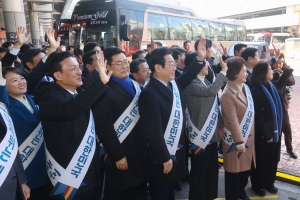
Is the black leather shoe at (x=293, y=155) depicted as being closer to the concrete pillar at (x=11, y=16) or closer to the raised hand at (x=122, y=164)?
the raised hand at (x=122, y=164)

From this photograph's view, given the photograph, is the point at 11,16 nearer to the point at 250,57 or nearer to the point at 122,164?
the point at 250,57

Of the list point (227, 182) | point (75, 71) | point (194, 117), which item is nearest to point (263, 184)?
point (227, 182)

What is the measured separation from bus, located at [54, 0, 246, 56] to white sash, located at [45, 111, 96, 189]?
6351 millimetres

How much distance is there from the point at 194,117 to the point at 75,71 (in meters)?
1.35

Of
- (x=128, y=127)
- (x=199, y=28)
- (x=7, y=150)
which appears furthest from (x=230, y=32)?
(x=7, y=150)

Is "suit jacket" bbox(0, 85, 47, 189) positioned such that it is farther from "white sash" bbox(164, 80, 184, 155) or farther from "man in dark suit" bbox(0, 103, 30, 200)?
"white sash" bbox(164, 80, 184, 155)

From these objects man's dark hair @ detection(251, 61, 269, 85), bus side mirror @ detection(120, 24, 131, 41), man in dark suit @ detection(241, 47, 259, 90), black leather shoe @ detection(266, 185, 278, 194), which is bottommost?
black leather shoe @ detection(266, 185, 278, 194)

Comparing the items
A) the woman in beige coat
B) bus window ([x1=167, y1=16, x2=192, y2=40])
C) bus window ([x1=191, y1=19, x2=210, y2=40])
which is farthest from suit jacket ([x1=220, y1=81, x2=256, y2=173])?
bus window ([x1=191, y1=19, x2=210, y2=40])

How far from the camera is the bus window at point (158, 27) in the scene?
973cm

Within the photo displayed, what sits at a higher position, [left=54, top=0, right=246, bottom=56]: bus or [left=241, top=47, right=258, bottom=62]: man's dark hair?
[left=54, top=0, right=246, bottom=56]: bus

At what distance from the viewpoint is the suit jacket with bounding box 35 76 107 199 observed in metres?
1.73

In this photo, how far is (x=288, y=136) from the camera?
3.98 meters

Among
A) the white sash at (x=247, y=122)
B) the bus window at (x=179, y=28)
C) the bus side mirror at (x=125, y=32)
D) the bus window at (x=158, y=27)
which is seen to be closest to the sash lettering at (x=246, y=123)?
the white sash at (x=247, y=122)

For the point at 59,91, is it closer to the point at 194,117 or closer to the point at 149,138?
the point at 149,138
